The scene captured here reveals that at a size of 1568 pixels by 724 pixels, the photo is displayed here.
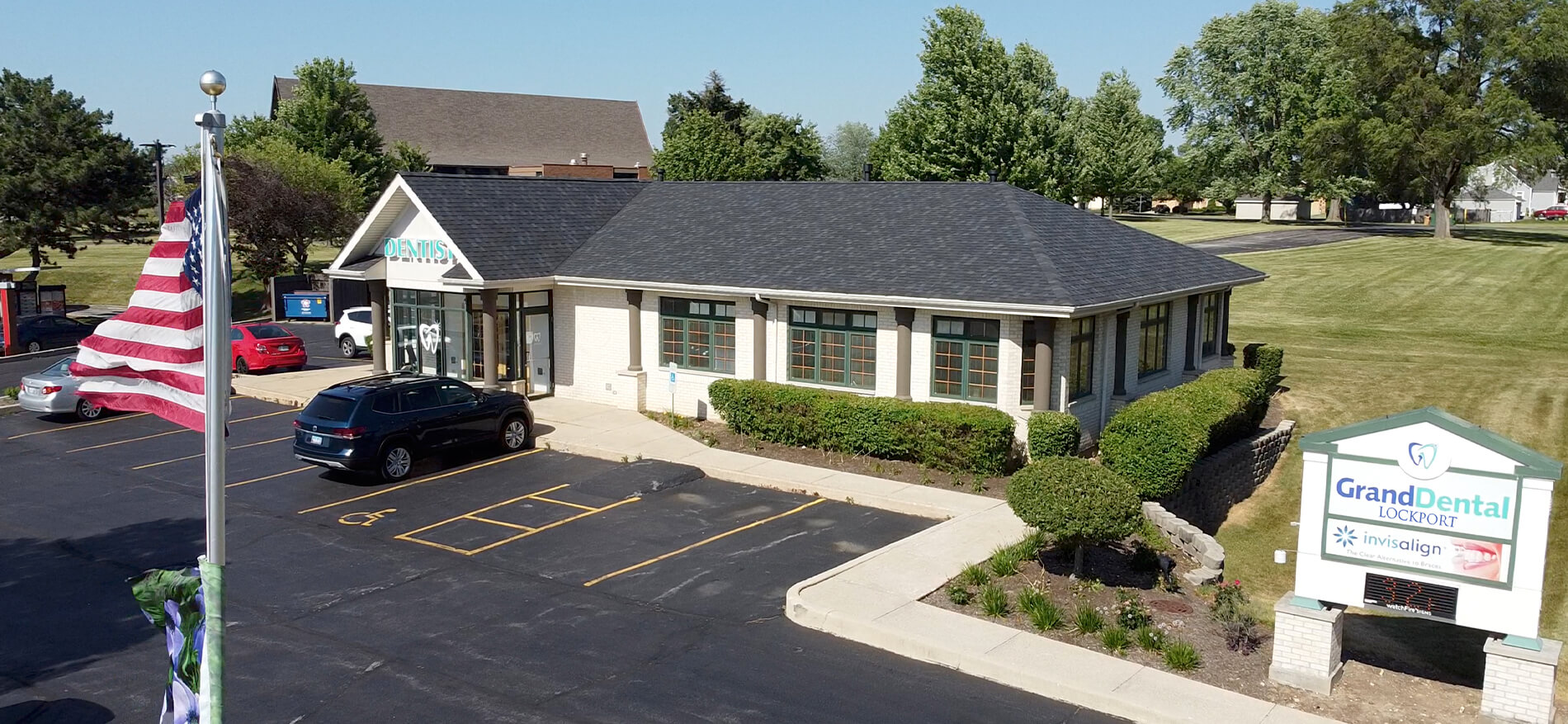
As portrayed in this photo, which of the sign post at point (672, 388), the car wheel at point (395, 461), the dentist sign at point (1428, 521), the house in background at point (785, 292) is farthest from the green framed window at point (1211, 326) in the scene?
the car wheel at point (395, 461)

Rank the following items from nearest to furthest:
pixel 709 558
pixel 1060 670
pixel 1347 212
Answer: pixel 1060 670 < pixel 709 558 < pixel 1347 212

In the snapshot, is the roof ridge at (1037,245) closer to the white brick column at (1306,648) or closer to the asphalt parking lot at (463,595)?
the asphalt parking lot at (463,595)

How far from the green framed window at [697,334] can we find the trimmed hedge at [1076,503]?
1098 cm

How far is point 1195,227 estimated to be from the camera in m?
79.8

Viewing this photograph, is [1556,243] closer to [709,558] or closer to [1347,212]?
[1347,212]

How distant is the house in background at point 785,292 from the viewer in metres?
22.4

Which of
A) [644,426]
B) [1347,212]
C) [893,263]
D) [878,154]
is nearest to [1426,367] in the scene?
[893,263]

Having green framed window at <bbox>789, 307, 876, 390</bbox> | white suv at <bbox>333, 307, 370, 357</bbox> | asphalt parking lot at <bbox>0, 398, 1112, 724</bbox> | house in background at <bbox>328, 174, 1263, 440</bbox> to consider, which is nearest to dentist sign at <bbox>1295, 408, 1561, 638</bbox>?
asphalt parking lot at <bbox>0, 398, 1112, 724</bbox>

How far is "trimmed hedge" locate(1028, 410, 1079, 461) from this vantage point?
67.5 ft

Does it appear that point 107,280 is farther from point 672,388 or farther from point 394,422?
point 394,422

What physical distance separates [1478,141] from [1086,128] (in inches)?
914

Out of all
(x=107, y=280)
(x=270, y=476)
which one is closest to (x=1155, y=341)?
(x=270, y=476)

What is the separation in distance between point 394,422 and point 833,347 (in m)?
8.53

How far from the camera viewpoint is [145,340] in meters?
8.07
